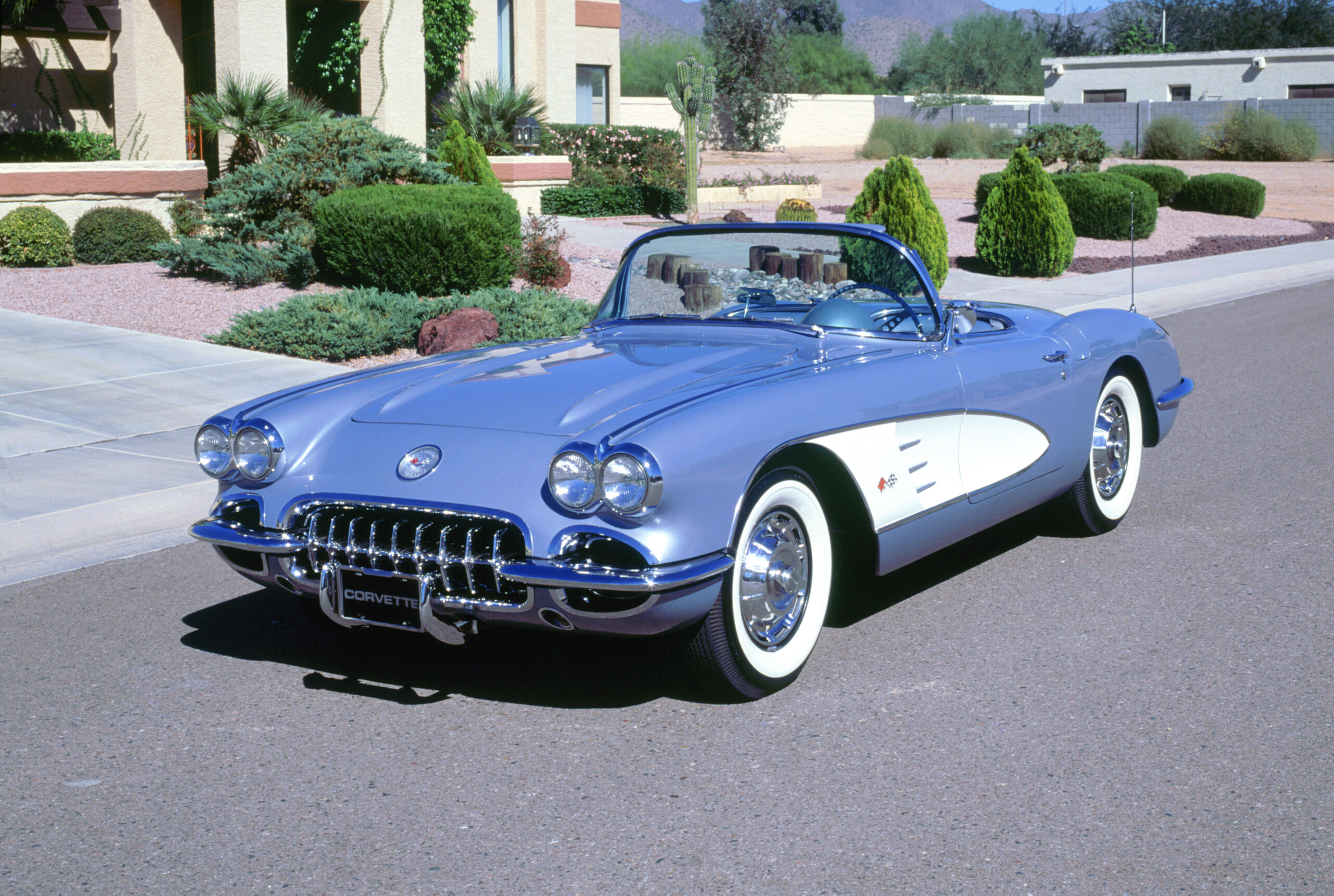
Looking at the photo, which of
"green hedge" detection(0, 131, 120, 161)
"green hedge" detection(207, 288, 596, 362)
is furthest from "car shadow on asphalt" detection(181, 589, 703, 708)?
"green hedge" detection(0, 131, 120, 161)

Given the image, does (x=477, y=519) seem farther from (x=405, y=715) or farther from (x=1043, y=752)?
(x=1043, y=752)

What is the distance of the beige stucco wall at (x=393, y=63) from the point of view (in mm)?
21969

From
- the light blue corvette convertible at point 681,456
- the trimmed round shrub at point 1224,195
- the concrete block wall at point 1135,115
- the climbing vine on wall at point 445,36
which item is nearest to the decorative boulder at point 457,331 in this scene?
the light blue corvette convertible at point 681,456

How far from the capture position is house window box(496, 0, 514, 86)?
96.0 feet

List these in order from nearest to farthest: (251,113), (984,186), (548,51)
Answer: (251,113)
(984,186)
(548,51)

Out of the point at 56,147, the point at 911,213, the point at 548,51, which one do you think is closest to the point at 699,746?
the point at 911,213

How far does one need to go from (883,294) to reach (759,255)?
1.70 feet

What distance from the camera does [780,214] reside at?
72.8ft

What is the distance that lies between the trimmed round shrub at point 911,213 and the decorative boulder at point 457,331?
25.4 ft

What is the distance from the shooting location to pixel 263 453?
15.1 ft

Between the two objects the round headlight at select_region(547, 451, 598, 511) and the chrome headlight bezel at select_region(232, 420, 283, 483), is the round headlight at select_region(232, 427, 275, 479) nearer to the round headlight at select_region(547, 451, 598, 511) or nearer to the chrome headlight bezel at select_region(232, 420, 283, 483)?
the chrome headlight bezel at select_region(232, 420, 283, 483)

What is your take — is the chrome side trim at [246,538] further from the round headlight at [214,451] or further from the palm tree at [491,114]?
the palm tree at [491,114]

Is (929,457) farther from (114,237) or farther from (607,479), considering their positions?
(114,237)

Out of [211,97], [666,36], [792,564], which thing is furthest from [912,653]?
[666,36]
